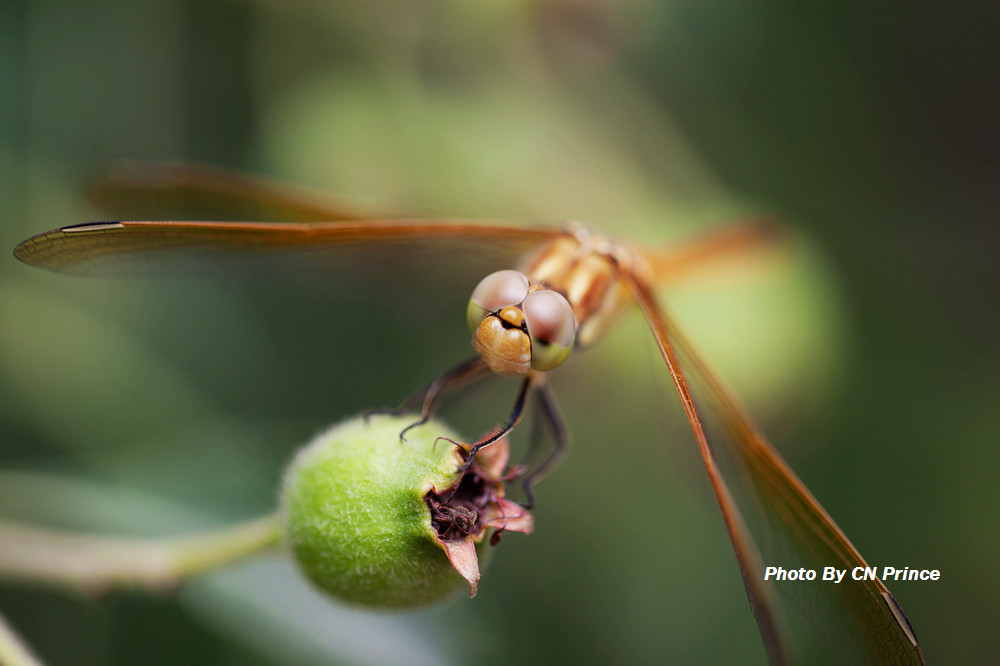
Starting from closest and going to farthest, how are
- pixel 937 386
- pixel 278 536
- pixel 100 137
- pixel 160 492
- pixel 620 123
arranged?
pixel 278 536, pixel 160 492, pixel 100 137, pixel 937 386, pixel 620 123

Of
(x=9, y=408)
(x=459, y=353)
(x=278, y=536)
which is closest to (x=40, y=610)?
(x=9, y=408)

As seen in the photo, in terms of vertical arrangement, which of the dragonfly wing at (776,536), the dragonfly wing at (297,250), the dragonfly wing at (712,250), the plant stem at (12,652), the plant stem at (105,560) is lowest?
the plant stem at (12,652)

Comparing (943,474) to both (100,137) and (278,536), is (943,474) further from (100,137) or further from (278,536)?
(100,137)

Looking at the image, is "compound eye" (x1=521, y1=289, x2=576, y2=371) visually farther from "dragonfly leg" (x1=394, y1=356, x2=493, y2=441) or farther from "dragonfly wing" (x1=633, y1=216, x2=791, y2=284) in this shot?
"dragonfly wing" (x1=633, y1=216, x2=791, y2=284)

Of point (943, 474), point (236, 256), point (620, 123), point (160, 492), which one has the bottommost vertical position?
point (160, 492)

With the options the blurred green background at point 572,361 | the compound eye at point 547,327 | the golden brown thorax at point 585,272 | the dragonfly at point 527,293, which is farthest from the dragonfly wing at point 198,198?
the compound eye at point 547,327

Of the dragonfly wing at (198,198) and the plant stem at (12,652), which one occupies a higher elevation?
the dragonfly wing at (198,198)

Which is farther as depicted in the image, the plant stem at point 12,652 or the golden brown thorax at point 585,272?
the golden brown thorax at point 585,272

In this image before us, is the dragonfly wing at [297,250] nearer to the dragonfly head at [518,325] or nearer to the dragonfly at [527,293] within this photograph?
the dragonfly at [527,293]
